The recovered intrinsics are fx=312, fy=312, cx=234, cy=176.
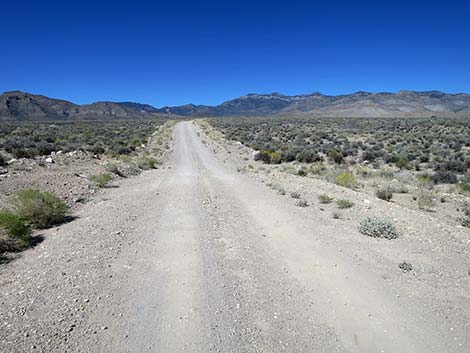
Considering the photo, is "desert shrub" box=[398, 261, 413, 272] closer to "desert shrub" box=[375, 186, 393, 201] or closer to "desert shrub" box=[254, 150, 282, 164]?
"desert shrub" box=[375, 186, 393, 201]

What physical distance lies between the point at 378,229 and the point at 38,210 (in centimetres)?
883

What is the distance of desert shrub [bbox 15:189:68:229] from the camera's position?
8141 millimetres

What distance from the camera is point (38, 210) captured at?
8266mm

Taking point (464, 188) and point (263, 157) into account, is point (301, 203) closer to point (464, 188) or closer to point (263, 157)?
point (464, 188)

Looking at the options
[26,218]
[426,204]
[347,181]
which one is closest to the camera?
[26,218]

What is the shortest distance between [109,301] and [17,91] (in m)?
217

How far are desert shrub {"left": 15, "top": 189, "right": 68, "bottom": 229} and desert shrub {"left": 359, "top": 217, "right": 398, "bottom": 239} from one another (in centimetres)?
819

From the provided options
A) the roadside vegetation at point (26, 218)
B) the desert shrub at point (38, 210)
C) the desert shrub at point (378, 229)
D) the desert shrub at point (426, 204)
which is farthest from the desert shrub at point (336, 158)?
the desert shrub at point (38, 210)

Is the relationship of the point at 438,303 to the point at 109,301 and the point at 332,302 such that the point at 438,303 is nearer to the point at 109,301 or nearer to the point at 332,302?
the point at 332,302

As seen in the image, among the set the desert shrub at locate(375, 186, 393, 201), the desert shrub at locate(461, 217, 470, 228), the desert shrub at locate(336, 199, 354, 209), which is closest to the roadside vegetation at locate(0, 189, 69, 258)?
the desert shrub at locate(336, 199, 354, 209)

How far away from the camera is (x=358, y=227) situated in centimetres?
841

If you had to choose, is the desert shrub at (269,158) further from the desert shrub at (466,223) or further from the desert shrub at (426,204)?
the desert shrub at (466,223)

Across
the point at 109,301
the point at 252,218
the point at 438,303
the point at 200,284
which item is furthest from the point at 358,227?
the point at 109,301

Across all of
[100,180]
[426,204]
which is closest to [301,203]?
[426,204]
